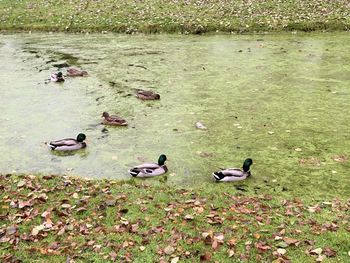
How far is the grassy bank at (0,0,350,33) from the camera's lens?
21.8 metres

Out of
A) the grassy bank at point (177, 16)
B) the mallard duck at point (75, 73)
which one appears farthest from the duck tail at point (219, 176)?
the grassy bank at point (177, 16)

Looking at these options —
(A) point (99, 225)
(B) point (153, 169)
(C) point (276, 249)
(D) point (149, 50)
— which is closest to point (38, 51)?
(D) point (149, 50)

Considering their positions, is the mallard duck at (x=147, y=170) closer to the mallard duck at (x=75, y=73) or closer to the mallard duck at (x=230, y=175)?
the mallard duck at (x=230, y=175)

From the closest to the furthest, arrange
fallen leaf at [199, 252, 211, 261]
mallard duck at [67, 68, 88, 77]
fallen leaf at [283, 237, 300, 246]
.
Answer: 1. fallen leaf at [199, 252, 211, 261]
2. fallen leaf at [283, 237, 300, 246]
3. mallard duck at [67, 68, 88, 77]

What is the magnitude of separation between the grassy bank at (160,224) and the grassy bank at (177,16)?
15.6m

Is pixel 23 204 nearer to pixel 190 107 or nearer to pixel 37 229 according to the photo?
pixel 37 229

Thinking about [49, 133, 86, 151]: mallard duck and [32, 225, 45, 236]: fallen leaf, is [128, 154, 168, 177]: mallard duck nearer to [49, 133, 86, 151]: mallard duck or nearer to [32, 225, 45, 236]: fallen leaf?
[49, 133, 86, 151]: mallard duck

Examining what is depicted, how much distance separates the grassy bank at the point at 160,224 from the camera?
237 inches

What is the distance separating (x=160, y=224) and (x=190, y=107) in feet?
18.4

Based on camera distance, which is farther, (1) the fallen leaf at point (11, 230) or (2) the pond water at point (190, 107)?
(2) the pond water at point (190, 107)

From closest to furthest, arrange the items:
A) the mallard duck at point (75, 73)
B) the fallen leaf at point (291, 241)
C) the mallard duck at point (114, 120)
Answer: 1. the fallen leaf at point (291, 241)
2. the mallard duck at point (114, 120)
3. the mallard duck at point (75, 73)

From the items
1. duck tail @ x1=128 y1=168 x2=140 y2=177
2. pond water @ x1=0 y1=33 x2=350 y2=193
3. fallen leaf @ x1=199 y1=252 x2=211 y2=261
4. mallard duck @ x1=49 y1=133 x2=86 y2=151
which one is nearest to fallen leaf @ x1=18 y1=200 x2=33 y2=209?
pond water @ x1=0 y1=33 x2=350 y2=193

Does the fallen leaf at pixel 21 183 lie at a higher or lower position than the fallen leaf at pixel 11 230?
higher

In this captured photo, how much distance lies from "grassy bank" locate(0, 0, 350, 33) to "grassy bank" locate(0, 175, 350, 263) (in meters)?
15.6
